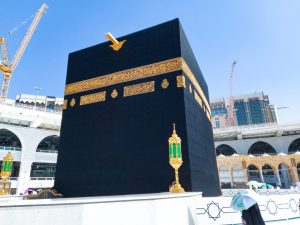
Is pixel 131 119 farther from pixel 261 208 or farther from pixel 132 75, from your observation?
pixel 261 208

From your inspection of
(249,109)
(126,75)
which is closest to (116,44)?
(126,75)

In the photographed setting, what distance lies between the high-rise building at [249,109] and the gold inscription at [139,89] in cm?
6450

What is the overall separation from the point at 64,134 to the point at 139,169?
4.04 meters

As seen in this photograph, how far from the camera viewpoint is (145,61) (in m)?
8.52

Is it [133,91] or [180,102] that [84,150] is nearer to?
[133,91]

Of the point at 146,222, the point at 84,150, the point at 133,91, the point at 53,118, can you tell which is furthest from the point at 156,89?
the point at 53,118

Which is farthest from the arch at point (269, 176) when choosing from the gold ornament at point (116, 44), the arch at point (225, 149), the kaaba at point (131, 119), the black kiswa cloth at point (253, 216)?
the black kiswa cloth at point (253, 216)

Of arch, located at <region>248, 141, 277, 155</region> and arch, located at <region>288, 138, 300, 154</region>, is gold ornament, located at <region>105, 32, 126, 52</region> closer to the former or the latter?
arch, located at <region>248, 141, 277, 155</region>

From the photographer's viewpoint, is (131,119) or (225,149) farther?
(225,149)

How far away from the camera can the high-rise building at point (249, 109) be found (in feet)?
232

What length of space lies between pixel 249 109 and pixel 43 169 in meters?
64.1

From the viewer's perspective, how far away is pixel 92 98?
9.27m

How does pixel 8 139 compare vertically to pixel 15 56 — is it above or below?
below

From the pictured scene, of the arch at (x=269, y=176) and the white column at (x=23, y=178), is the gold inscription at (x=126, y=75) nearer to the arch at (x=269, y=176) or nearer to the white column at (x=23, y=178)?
the white column at (x=23, y=178)
